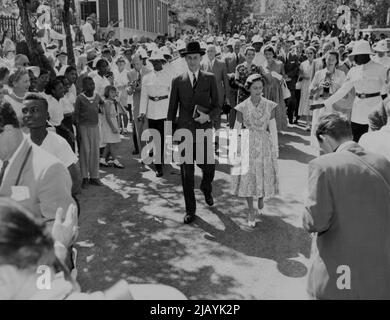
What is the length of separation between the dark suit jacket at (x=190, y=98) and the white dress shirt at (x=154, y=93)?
2.24 m

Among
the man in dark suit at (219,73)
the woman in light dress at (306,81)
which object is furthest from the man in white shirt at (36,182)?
the woman in light dress at (306,81)

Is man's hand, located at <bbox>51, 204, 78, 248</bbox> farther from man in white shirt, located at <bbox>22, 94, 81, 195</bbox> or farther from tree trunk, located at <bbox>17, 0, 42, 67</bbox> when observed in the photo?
tree trunk, located at <bbox>17, 0, 42, 67</bbox>

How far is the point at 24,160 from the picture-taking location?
124 inches

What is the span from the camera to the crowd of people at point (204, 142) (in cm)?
315

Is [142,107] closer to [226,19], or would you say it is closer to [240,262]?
[240,262]

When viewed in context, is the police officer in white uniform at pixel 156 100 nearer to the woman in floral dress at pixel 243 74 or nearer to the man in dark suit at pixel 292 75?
the woman in floral dress at pixel 243 74

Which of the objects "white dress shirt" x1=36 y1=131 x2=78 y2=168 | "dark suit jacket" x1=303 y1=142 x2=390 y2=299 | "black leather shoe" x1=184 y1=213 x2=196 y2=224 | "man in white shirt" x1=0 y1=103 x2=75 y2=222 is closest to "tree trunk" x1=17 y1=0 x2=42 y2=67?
"black leather shoe" x1=184 y1=213 x2=196 y2=224

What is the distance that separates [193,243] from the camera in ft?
20.3

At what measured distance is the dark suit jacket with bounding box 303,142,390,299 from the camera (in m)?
3.18

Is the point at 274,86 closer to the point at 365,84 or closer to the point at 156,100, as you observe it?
the point at 156,100
